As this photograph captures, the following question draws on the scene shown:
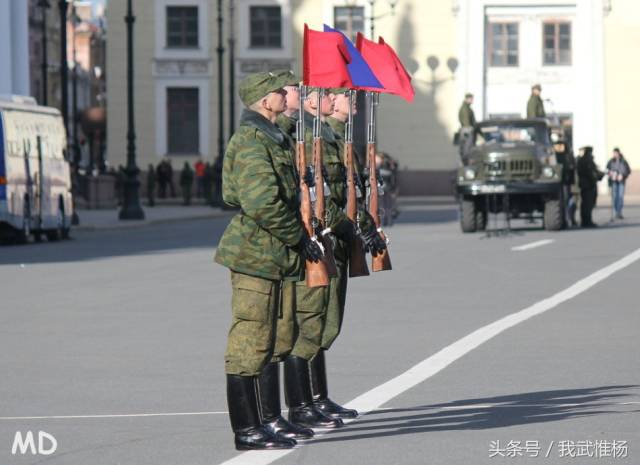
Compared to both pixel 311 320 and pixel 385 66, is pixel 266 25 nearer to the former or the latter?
pixel 385 66

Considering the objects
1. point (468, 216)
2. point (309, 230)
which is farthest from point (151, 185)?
point (309, 230)

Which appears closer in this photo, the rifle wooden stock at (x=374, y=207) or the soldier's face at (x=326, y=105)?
the soldier's face at (x=326, y=105)

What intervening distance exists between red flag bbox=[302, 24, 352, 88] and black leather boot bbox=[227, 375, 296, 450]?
168cm

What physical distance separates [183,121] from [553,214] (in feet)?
135

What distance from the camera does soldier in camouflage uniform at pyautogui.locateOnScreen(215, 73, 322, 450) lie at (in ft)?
29.1

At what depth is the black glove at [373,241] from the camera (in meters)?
10.3

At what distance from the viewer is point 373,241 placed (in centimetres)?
1036

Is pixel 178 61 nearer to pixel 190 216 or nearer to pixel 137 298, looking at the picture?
pixel 190 216

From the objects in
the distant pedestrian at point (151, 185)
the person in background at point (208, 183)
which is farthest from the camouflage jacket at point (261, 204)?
the distant pedestrian at point (151, 185)

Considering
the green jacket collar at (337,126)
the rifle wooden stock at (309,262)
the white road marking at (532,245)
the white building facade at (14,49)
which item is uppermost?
the white building facade at (14,49)

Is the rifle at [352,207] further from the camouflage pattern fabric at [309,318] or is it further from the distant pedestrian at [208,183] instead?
the distant pedestrian at [208,183]

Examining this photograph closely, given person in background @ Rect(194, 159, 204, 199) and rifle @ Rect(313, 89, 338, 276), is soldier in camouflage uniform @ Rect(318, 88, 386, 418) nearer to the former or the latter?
rifle @ Rect(313, 89, 338, 276)

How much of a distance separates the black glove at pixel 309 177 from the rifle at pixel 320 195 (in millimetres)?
84

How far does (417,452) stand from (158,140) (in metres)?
68.8
